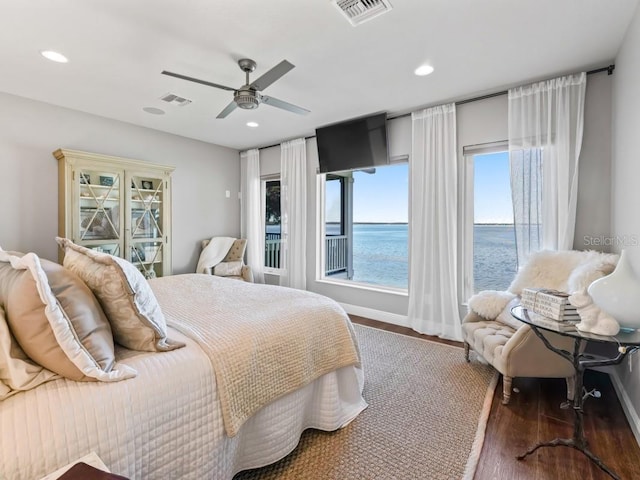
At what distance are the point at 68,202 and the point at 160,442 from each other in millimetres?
3226

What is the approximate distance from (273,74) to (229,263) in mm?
3181

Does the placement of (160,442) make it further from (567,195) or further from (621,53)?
(621,53)

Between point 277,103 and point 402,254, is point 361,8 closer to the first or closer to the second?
point 277,103

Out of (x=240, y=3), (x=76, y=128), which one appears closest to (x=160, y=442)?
(x=240, y=3)

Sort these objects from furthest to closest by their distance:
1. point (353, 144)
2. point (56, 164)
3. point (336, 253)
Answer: point (336, 253) → point (353, 144) → point (56, 164)

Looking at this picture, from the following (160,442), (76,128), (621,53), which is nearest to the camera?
(160,442)

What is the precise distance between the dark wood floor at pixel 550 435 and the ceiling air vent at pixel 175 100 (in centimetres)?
382

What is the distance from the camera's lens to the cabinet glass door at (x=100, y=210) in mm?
3402

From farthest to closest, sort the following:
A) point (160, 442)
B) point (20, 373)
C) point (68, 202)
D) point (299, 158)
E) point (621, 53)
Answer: point (299, 158)
point (68, 202)
point (621, 53)
point (160, 442)
point (20, 373)

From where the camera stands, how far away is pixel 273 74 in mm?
2166

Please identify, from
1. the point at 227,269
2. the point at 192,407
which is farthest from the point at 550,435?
the point at 227,269

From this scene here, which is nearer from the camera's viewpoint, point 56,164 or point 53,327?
point 53,327

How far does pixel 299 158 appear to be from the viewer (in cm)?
456

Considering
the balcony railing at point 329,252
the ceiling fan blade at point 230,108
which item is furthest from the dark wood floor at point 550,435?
the balcony railing at point 329,252
